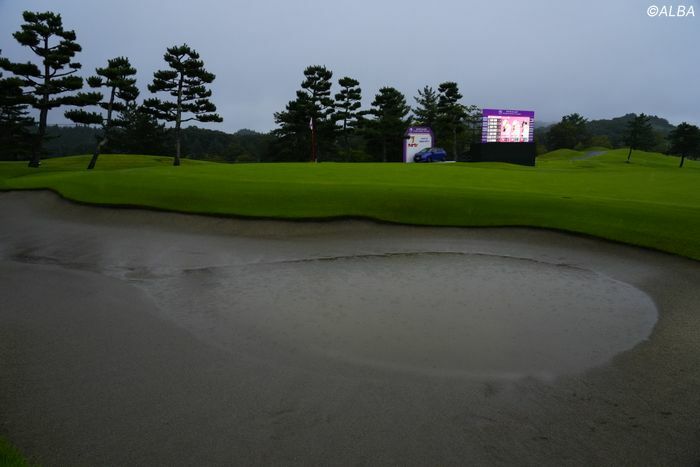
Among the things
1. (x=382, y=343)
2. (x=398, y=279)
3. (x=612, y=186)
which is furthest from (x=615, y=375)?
(x=612, y=186)

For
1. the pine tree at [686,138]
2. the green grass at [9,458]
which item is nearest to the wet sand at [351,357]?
the green grass at [9,458]

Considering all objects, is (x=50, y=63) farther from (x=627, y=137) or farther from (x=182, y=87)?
(x=627, y=137)

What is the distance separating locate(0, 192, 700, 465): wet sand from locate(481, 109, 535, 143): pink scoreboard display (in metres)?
42.8

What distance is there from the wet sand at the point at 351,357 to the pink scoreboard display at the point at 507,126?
4277 cm

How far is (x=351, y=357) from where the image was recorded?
5598 mm

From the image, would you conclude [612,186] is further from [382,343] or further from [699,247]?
[382,343]

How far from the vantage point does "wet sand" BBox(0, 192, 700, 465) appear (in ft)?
12.7

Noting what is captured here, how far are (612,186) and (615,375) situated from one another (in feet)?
63.2

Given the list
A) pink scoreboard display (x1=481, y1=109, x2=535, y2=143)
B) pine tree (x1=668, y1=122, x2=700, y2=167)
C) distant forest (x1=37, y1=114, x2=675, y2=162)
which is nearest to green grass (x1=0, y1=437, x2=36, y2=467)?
pink scoreboard display (x1=481, y1=109, x2=535, y2=143)

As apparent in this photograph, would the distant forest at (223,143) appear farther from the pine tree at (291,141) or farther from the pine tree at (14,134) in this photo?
the pine tree at (14,134)

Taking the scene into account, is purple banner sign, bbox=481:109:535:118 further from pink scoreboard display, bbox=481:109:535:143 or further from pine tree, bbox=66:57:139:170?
pine tree, bbox=66:57:139:170

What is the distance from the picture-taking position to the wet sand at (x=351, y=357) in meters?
3.88

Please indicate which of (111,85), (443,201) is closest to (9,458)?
(443,201)

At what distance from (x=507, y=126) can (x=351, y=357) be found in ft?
171
